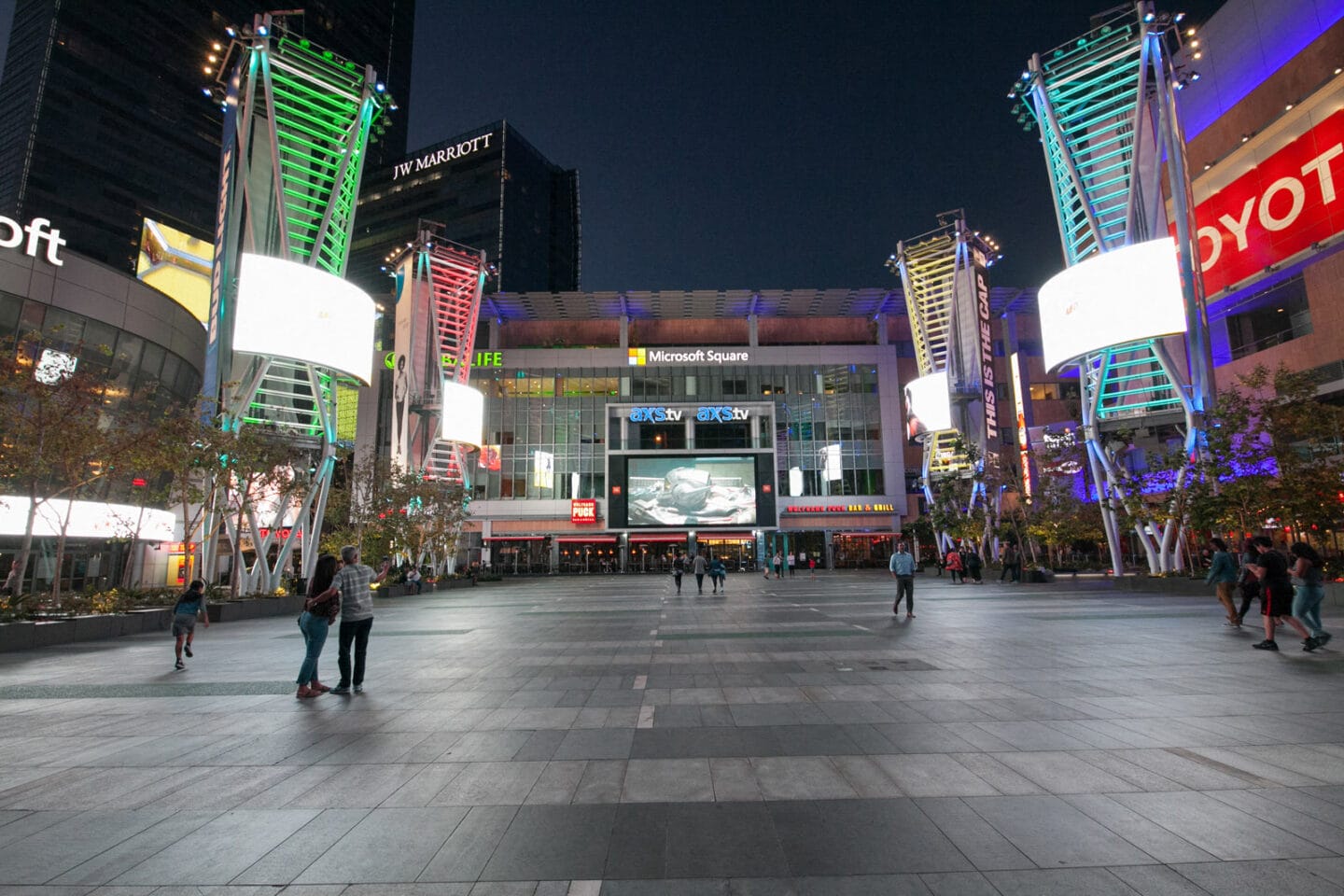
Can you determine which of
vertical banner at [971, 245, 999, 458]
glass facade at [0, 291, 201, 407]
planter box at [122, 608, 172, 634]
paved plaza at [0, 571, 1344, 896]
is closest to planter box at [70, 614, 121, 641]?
planter box at [122, 608, 172, 634]

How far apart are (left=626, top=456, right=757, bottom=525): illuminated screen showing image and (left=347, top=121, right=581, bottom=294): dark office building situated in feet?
173

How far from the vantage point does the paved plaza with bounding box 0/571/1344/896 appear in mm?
3549

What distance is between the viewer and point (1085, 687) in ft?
26.5

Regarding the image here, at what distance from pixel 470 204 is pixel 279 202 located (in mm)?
86625

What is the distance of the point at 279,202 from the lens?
25.7 m

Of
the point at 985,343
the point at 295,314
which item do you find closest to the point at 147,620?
the point at 295,314

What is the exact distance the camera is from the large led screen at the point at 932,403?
43.7 meters

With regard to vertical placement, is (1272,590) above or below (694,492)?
below

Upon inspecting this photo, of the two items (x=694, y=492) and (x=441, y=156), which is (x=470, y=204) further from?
(x=694, y=492)

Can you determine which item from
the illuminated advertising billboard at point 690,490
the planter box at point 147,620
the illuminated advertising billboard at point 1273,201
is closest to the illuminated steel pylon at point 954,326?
the illuminated advertising billboard at point 1273,201

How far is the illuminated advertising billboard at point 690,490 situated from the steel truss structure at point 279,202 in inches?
1411

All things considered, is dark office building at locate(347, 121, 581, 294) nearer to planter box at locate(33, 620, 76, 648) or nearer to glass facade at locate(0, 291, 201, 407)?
glass facade at locate(0, 291, 201, 407)

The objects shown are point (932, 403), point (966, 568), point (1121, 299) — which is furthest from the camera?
point (932, 403)

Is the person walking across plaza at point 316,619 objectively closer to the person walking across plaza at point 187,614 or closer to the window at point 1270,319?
the person walking across plaza at point 187,614
